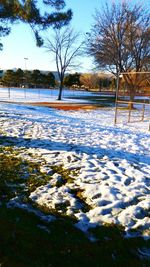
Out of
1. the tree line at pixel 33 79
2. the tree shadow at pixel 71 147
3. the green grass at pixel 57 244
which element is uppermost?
the tree line at pixel 33 79

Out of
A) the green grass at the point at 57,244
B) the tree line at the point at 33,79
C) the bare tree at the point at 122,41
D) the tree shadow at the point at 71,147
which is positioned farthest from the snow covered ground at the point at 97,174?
the tree line at the point at 33,79

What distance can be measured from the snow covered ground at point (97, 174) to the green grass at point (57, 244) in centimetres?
22

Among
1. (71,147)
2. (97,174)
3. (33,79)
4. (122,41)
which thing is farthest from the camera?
(33,79)

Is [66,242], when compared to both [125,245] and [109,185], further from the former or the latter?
[109,185]

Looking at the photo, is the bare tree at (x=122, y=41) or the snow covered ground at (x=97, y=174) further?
the bare tree at (x=122, y=41)

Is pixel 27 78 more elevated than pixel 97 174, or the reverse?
pixel 27 78

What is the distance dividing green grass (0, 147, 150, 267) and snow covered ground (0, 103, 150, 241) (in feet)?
0.71

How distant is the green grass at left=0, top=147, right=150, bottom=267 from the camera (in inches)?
121

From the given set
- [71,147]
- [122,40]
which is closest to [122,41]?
[122,40]

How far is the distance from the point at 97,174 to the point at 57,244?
8.22ft

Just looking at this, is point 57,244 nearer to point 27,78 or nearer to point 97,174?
point 97,174

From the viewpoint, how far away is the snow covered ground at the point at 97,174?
4180mm

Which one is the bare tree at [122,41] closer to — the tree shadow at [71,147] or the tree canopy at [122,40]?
the tree canopy at [122,40]

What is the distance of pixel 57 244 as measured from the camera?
335cm
